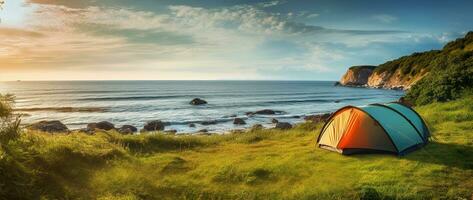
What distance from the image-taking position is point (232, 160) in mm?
13406

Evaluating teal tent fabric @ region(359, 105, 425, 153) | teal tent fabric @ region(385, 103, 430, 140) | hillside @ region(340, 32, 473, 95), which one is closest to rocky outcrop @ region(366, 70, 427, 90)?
hillside @ region(340, 32, 473, 95)

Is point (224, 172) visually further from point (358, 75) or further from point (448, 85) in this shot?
point (358, 75)

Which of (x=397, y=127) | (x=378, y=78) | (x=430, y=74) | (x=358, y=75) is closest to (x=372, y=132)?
(x=397, y=127)

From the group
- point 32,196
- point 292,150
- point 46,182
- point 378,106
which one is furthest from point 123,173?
point 378,106

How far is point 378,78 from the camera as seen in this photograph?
122438 millimetres

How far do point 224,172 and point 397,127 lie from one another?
23.7ft

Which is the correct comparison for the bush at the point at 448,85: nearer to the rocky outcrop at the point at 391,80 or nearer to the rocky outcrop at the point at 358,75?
the rocky outcrop at the point at 391,80

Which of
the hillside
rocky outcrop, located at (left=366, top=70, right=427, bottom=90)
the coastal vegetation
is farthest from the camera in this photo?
rocky outcrop, located at (left=366, top=70, right=427, bottom=90)

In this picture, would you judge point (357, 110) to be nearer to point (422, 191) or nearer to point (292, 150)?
point (292, 150)

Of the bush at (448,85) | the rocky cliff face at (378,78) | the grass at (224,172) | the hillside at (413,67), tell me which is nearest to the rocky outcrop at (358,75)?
the rocky cliff face at (378,78)

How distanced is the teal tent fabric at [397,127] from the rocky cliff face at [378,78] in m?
66.3

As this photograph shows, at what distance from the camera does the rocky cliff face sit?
95250 millimetres

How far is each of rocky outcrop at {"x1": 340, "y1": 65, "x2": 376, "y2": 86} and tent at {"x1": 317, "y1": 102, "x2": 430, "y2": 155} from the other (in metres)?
Answer: 144

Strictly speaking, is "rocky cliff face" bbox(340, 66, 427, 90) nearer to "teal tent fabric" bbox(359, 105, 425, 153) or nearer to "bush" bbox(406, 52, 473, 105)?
"bush" bbox(406, 52, 473, 105)
